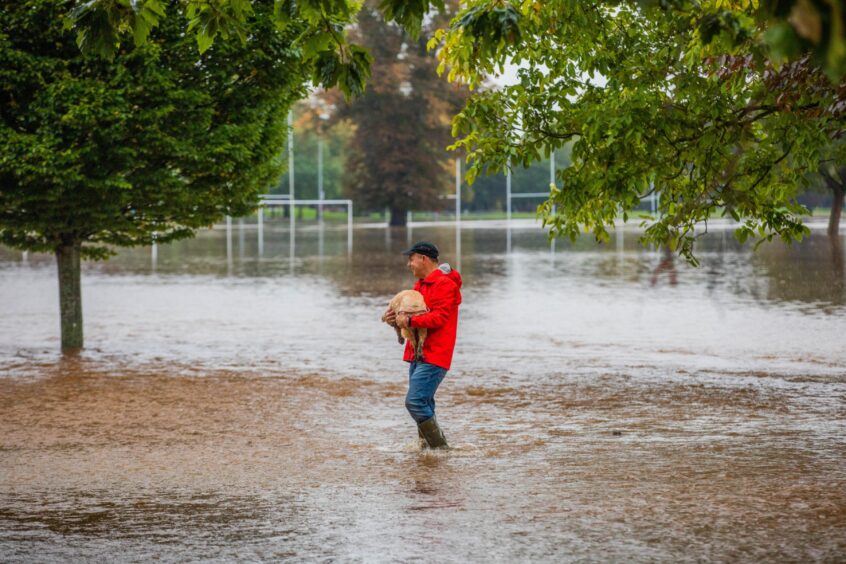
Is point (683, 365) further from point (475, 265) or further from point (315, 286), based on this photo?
point (475, 265)

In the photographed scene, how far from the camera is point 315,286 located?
26391mm

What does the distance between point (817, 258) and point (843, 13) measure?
33.5 meters

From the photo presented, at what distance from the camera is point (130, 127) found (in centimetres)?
1345

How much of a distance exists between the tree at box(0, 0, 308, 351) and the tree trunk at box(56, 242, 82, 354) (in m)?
0.04

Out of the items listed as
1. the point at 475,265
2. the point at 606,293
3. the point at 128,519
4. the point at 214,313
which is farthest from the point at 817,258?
the point at 128,519

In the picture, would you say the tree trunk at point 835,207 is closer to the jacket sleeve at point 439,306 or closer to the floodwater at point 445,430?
the floodwater at point 445,430

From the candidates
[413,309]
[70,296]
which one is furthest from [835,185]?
[413,309]

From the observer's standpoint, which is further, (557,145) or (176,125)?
(176,125)

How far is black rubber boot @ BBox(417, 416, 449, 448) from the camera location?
8500 millimetres

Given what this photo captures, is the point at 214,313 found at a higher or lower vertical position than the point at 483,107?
lower

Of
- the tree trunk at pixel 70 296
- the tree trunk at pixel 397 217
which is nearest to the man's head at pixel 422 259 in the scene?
the tree trunk at pixel 70 296

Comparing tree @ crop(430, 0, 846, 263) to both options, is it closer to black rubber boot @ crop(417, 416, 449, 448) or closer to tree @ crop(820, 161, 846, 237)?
black rubber boot @ crop(417, 416, 449, 448)

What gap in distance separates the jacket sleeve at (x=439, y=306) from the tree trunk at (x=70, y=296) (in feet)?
27.4

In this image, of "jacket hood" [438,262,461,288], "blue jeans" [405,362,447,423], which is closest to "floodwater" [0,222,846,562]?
"blue jeans" [405,362,447,423]
